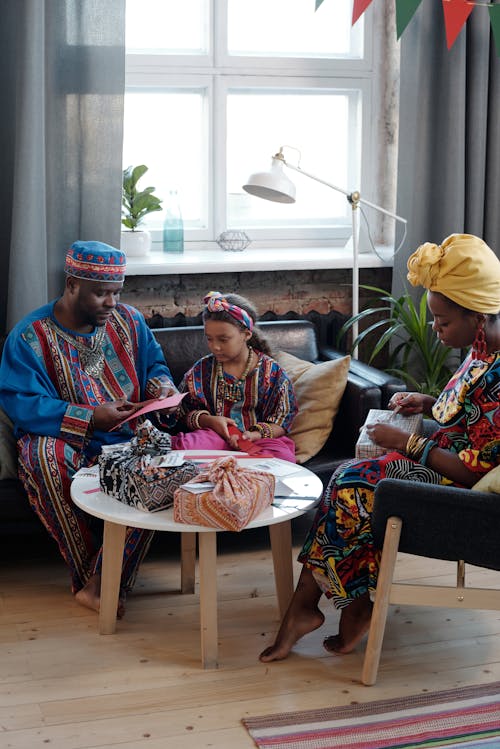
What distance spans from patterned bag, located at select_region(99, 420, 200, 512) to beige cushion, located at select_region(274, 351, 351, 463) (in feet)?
2.35

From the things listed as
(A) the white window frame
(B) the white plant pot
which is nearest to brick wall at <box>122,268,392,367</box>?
(B) the white plant pot

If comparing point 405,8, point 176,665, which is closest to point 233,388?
A: point 176,665

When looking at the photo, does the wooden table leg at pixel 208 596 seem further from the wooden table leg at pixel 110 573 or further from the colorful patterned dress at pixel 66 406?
the colorful patterned dress at pixel 66 406

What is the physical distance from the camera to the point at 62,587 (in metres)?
3.09

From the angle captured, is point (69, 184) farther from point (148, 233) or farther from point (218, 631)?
point (218, 631)

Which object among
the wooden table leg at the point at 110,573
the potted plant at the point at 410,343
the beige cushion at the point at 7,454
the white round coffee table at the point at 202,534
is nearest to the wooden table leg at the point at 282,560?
the white round coffee table at the point at 202,534

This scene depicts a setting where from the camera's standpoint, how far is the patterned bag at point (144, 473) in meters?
2.58

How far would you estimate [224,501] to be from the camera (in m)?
2.45

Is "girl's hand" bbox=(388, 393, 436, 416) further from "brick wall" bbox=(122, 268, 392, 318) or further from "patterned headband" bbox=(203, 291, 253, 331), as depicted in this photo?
"brick wall" bbox=(122, 268, 392, 318)

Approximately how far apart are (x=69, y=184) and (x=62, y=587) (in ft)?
4.93

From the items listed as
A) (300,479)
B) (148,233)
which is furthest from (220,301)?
(148,233)

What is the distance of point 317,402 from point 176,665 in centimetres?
117

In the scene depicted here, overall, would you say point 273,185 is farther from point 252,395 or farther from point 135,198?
point 252,395

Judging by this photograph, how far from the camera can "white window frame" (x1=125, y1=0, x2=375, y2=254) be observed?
13.2 ft
